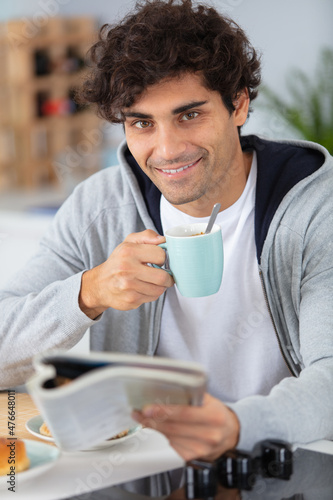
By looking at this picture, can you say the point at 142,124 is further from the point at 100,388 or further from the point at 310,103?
the point at 310,103

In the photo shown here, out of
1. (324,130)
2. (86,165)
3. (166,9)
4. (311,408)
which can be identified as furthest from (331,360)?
(86,165)

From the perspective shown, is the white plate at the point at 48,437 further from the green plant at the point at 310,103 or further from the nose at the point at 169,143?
the green plant at the point at 310,103

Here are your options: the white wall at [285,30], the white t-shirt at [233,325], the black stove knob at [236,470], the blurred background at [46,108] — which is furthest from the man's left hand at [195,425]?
the blurred background at [46,108]

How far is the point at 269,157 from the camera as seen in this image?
58.1 inches

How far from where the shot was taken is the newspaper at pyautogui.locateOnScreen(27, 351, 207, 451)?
2.27 ft

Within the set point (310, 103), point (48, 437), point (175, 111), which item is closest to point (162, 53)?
point (175, 111)

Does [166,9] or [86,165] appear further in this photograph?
[86,165]

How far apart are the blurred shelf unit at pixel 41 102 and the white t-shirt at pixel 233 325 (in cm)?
374

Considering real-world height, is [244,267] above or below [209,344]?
above

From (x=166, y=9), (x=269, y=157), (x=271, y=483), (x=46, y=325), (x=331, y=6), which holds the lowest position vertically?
(x=271, y=483)

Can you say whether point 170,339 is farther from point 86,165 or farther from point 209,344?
point 86,165

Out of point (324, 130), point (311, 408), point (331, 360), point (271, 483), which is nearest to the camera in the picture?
point (271, 483)

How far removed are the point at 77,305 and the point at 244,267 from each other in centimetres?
40

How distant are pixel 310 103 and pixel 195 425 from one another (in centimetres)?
239
